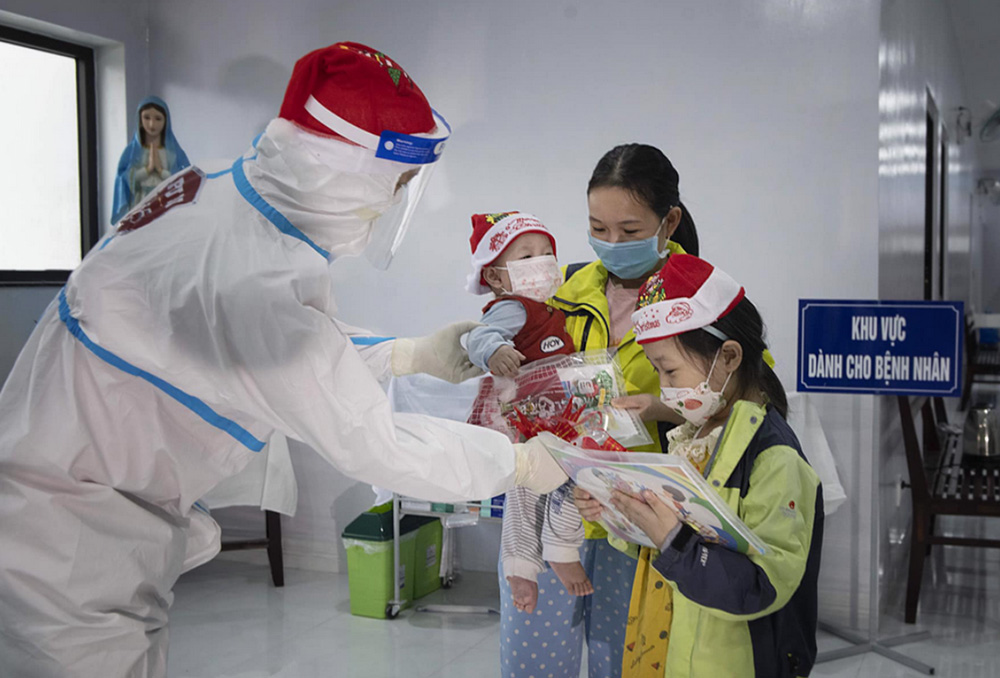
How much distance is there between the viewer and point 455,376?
1.92 metres

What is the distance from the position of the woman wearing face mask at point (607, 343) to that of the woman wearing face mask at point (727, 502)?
0.11 metres

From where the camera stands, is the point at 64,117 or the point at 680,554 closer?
the point at 680,554

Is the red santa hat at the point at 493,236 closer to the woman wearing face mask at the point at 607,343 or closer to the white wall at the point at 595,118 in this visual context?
the woman wearing face mask at the point at 607,343

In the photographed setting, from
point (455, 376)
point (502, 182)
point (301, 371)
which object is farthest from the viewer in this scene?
point (502, 182)

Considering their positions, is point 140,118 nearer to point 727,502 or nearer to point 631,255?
point 631,255

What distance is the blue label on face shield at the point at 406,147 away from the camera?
1.44 meters

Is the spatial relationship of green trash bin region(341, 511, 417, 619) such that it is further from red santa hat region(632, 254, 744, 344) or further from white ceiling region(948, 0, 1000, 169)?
white ceiling region(948, 0, 1000, 169)

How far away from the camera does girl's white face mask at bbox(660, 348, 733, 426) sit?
1.47 meters

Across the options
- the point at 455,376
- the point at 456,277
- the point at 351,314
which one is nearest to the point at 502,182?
the point at 456,277

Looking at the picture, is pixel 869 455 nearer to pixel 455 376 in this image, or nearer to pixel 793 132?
pixel 793 132

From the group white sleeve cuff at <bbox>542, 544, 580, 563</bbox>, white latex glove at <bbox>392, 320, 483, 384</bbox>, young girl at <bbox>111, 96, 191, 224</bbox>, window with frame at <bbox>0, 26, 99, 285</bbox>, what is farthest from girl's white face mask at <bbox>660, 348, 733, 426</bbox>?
window with frame at <bbox>0, 26, 99, 285</bbox>

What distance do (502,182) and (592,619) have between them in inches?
98.9

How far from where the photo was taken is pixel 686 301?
144cm

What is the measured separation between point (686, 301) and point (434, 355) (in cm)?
64
